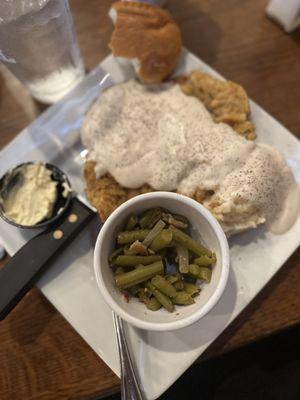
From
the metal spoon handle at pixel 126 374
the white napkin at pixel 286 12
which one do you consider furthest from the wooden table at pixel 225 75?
the metal spoon handle at pixel 126 374

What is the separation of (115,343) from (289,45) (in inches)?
55.7

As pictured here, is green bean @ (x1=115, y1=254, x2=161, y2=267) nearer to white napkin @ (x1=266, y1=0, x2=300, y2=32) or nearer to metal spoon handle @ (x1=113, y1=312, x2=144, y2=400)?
metal spoon handle @ (x1=113, y1=312, x2=144, y2=400)

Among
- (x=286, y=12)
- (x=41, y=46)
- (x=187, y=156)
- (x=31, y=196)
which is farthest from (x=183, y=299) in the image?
(x=286, y=12)

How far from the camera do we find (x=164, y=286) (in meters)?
1.05

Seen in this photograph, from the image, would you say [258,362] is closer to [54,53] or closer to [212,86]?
[212,86]

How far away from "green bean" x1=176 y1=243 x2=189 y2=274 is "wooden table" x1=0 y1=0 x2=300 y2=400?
38 centimetres

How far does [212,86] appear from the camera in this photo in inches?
55.7

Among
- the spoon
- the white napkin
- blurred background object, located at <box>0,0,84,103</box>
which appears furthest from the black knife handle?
the white napkin

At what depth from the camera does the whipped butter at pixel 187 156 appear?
1228 mm

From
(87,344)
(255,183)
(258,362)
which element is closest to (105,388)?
(87,344)

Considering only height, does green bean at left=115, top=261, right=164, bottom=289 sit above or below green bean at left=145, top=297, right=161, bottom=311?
above

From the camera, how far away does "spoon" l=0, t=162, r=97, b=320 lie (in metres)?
1.19

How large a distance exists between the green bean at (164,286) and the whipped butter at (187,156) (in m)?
0.28

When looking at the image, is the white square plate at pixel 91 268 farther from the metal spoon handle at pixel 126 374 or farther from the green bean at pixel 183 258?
the green bean at pixel 183 258
